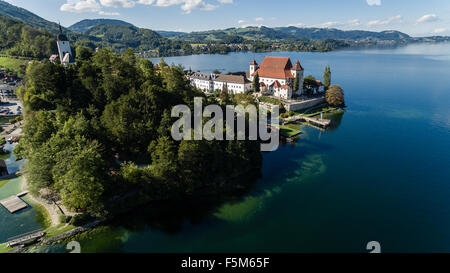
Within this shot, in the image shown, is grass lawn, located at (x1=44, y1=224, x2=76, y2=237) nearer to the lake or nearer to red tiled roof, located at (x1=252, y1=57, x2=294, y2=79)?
the lake

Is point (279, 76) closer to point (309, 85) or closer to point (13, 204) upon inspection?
point (309, 85)

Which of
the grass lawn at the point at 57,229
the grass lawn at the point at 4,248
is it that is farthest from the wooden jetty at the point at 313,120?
the grass lawn at the point at 4,248

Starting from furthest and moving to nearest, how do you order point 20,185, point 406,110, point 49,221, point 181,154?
point 406,110 < point 20,185 < point 181,154 < point 49,221

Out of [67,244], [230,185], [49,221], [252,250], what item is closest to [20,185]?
[49,221]

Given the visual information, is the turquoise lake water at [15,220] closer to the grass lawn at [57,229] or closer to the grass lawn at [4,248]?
the grass lawn at [4,248]

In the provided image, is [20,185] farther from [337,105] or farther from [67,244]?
[337,105]

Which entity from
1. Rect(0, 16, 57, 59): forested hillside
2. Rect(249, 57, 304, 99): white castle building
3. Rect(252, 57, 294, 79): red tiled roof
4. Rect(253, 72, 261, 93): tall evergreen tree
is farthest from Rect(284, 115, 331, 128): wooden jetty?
Rect(0, 16, 57, 59): forested hillside
